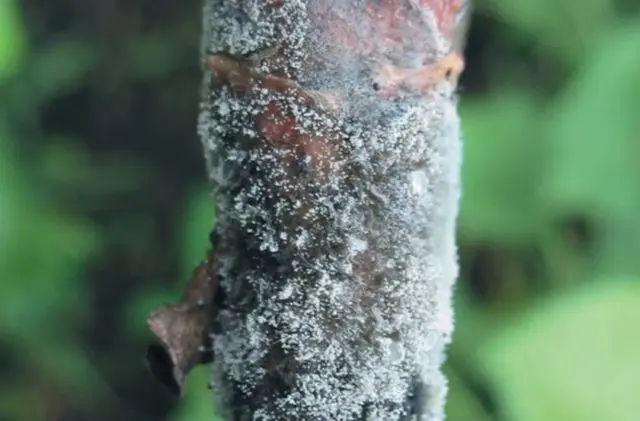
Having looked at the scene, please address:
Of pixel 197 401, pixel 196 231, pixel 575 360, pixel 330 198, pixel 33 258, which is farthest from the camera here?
pixel 33 258

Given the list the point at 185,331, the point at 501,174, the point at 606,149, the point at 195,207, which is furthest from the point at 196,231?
the point at 185,331

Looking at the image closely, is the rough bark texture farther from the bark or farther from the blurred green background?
the blurred green background

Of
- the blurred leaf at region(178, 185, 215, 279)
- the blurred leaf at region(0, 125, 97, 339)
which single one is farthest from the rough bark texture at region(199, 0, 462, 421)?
the blurred leaf at region(0, 125, 97, 339)

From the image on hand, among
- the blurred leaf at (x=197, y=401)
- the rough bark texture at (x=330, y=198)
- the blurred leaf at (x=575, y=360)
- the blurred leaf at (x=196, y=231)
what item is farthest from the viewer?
the blurred leaf at (x=196, y=231)

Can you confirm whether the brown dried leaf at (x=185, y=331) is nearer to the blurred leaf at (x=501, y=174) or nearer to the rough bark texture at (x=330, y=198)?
the rough bark texture at (x=330, y=198)

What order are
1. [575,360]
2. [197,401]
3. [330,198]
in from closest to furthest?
[330,198] → [575,360] → [197,401]

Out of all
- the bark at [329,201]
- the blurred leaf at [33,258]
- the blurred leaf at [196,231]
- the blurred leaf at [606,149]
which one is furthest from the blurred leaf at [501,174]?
the bark at [329,201]

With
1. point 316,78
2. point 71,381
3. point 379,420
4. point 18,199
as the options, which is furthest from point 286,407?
point 71,381

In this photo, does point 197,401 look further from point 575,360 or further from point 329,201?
point 329,201
